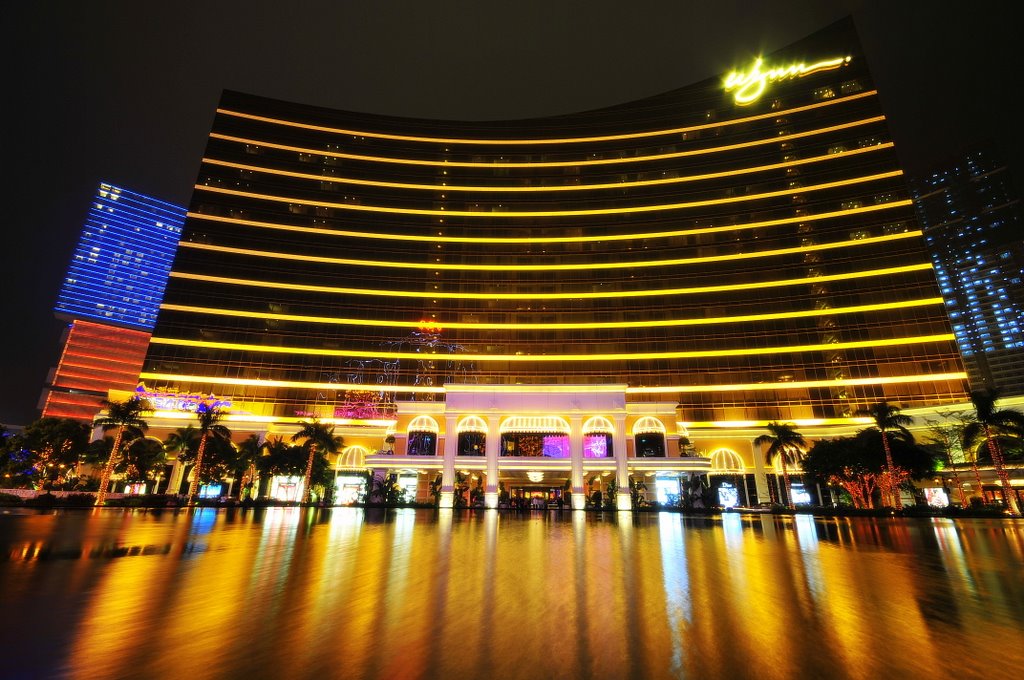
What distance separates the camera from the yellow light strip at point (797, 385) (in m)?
65.1

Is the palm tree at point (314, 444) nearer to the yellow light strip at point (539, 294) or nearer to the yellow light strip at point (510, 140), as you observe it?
the yellow light strip at point (539, 294)

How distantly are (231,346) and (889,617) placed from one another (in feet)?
274

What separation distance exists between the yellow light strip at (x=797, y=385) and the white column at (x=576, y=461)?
1607 centimetres

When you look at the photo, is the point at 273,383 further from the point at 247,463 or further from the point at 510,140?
the point at 510,140

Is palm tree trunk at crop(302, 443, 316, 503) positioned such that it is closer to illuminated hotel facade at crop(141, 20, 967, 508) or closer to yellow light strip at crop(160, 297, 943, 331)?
illuminated hotel facade at crop(141, 20, 967, 508)

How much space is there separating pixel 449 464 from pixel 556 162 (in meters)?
68.7

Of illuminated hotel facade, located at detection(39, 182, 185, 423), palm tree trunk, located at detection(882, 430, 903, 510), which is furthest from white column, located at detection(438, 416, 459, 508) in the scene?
illuminated hotel facade, located at detection(39, 182, 185, 423)

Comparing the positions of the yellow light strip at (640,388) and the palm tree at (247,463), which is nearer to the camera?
the palm tree at (247,463)

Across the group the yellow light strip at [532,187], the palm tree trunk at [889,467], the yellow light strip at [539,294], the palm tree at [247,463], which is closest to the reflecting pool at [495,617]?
the palm tree trunk at [889,467]

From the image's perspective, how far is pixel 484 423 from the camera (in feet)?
171

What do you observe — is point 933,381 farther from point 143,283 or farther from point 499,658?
point 143,283

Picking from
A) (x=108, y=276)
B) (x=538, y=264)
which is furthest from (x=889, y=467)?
(x=108, y=276)

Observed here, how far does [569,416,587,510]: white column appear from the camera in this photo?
47888mm

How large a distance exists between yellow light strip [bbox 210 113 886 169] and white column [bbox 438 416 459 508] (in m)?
60.3
